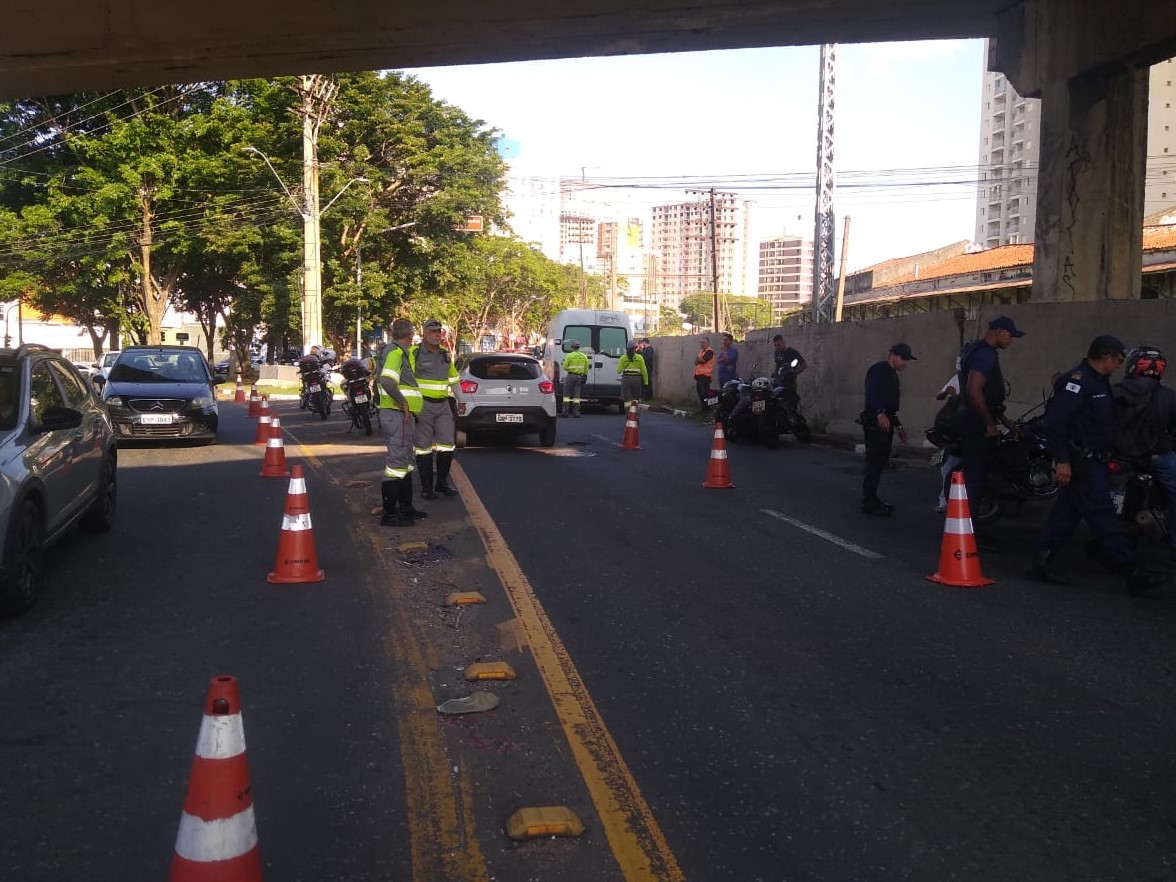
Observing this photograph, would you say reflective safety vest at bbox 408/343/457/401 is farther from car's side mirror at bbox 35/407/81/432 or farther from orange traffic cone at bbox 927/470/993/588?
orange traffic cone at bbox 927/470/993/588

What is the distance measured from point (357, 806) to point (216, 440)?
14.9 meters

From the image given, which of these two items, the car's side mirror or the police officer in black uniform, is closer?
the car's side mirror

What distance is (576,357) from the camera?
2488 centimetres

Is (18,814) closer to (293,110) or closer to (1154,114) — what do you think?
(293,110)

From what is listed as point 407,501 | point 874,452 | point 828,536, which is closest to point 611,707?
point 828,536

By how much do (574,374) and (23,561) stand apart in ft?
61.8

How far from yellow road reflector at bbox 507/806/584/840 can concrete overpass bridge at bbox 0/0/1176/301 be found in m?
11.1

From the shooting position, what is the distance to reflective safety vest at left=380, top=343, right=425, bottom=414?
9.26 m

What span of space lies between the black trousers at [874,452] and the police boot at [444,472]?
4331 mm

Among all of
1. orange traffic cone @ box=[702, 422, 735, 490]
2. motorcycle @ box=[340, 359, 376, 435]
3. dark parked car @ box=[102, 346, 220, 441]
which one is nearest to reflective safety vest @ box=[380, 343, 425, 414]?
orange traffic cone @ box=[702, 422, 735, 490]

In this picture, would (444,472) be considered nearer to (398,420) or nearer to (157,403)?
(398,420)

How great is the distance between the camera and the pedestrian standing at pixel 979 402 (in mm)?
8555

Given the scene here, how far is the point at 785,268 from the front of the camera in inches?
6383

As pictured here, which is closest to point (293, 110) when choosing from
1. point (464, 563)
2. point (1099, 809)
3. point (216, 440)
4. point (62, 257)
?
point (62, 257)
